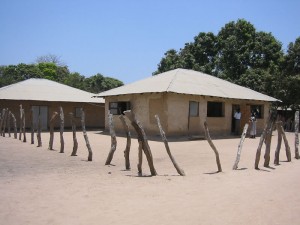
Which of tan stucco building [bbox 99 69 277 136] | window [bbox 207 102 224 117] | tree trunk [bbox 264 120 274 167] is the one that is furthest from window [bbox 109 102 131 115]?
tree trunk [bbox 264 120 274 167]

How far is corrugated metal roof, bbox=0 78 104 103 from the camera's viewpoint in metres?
21.4

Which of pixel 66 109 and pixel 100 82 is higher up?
pixel 100 82

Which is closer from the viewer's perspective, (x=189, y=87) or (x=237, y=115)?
(x=189, y=87)

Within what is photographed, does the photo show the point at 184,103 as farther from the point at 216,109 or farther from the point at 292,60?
the point at 292,60

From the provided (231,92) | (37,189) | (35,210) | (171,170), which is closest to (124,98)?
(231,92)

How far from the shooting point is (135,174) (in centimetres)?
788

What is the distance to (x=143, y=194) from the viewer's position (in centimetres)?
591

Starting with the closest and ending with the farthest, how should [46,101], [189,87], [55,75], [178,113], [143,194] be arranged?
[143,194] → [178,113] → [189,87] → [46,101] → [55,75]

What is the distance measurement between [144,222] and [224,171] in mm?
4374

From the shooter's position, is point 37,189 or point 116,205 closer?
point 116,205

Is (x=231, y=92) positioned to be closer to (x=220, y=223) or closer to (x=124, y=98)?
(x=124, y=98)

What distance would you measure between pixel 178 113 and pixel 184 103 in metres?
0.67

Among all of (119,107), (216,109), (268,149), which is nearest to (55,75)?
(119,107)

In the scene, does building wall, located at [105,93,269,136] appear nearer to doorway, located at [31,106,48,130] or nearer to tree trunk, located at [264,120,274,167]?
→ doorway, located at [31,106,48,130]
